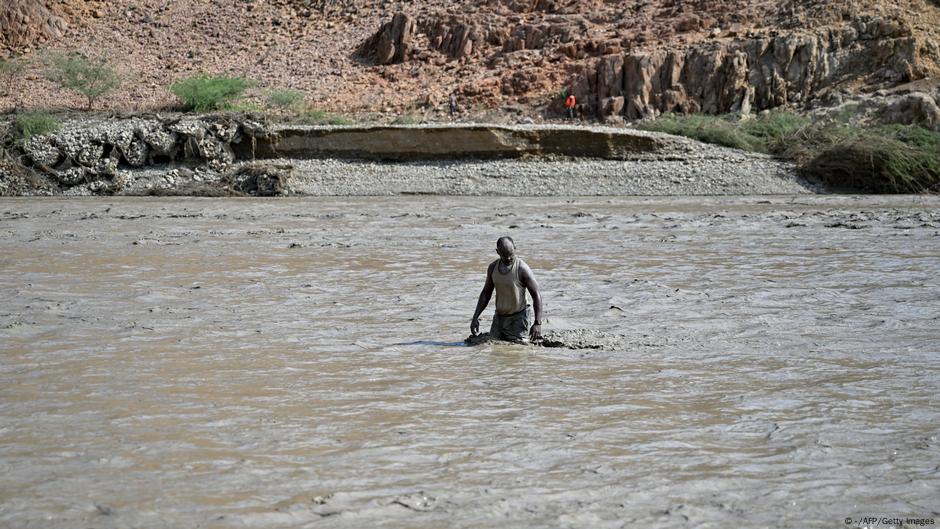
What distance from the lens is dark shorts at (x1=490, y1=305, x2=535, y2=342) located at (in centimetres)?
810

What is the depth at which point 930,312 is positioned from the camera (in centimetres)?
957

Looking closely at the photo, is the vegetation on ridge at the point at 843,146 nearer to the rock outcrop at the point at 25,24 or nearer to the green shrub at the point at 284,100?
the green shrub at the point at 284,100

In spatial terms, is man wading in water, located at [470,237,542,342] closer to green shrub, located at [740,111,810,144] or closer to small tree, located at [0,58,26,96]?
green shrub, located at [740,111,810,144]

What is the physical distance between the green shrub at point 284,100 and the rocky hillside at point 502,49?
6.63 ft

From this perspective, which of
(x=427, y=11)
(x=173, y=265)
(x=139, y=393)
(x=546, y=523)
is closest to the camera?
(x=546, y=523)

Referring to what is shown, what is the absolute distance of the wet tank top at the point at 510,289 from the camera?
7.80 metres

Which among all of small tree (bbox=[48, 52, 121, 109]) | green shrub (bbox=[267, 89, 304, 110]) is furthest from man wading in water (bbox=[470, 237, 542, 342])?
small tree (bbox=[48, 52, 121, 109])

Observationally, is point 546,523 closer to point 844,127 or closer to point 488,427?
point 488,427

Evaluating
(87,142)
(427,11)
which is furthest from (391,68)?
(87,142)

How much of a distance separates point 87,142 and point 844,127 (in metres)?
19.5

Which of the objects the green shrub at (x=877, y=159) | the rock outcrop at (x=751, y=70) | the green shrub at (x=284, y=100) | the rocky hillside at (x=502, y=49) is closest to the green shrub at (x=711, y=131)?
the green shrub at (x=877, y=159)

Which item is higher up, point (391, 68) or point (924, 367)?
point (391, 68)

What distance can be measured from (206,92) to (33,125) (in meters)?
5.39

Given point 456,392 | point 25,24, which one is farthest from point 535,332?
point 25,24
